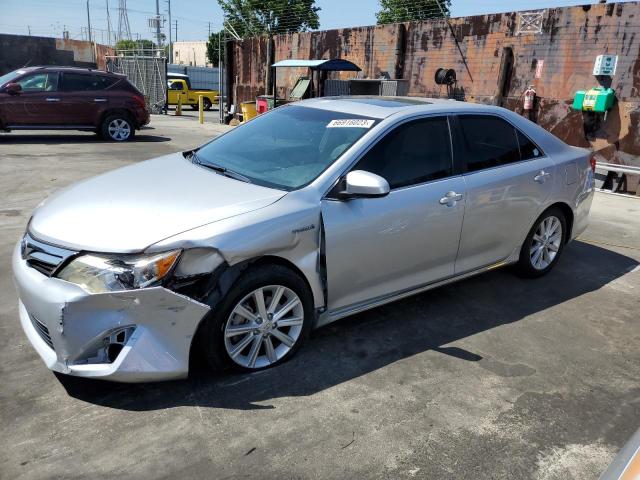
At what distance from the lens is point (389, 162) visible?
3639mm

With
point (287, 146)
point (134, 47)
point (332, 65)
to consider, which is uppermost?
point (134, 47)

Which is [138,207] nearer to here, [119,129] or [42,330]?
[42,330]

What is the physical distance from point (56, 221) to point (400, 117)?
90.9 inches

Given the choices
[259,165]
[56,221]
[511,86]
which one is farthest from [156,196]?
[511,86]

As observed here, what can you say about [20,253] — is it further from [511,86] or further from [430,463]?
[511,86]

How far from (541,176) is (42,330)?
3893 mm

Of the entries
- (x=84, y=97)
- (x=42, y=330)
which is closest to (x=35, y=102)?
(x=84, y=97)

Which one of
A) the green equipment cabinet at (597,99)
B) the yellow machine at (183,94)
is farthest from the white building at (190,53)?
the green equipment cabinet at (597,99)

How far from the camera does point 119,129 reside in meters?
13.1

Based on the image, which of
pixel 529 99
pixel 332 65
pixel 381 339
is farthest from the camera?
pixel 332 65

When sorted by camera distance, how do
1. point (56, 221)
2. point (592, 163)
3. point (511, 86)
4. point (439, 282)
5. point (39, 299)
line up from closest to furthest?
1. point (39, 299)
2. point (56, 221)
3. point (439, 282)
4. point (592, 163)
5. point (511, 86)

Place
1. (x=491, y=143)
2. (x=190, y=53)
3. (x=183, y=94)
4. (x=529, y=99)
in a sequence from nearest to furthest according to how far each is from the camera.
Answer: (x=491, y=143)
(x=529, y=99)
(x=183, y=94)
(x=190, y=53)

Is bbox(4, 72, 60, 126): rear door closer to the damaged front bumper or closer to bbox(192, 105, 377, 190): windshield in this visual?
bbox(192, 105, 377, 190): windshield

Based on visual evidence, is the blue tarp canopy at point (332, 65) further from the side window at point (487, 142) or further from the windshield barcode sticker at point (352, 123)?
the windshield barcode sticker at point (352, 123)
